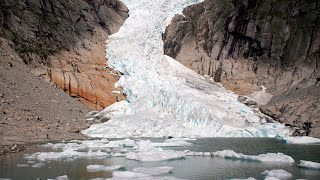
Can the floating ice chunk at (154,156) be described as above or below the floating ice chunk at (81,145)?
below

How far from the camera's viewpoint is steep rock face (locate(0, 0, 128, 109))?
30.4 metres

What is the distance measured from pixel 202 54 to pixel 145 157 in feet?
81.7

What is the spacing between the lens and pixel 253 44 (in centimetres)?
3719

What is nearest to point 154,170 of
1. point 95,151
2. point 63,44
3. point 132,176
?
point 132,176

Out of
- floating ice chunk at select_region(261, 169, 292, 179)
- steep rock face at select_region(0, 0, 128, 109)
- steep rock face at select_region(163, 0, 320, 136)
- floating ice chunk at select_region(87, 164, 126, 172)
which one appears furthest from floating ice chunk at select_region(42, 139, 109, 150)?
steep rock face at select_region(163, 0, 320, 136)

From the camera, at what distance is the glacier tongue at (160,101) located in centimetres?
2634

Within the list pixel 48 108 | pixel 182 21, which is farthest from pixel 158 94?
pixel 182 21

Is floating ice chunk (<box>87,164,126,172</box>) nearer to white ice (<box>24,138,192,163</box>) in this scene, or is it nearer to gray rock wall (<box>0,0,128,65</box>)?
white ice (<box>24,138,192,163</box>)

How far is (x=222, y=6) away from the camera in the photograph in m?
40.8

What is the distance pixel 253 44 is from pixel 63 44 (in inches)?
683

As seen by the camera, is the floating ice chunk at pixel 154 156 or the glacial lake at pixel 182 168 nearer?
the glacial lake at pixel 182 168

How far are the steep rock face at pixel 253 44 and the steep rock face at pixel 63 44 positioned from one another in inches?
322

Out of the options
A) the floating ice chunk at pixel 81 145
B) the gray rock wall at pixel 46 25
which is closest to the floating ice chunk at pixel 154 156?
the floating ice chunk at pixel 81 145

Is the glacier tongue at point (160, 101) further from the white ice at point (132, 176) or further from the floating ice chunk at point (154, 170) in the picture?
the white ice at point (132, 176)
